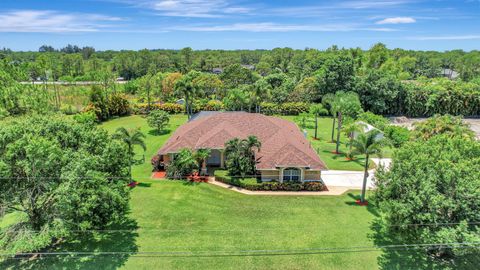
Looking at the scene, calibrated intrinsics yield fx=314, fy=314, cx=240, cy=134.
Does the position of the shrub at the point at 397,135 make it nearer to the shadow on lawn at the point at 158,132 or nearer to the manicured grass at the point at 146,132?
the manicured grass at the point at 146,132

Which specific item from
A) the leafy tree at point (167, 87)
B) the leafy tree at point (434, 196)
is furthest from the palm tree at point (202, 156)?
the leafy tree at point (167, 87)

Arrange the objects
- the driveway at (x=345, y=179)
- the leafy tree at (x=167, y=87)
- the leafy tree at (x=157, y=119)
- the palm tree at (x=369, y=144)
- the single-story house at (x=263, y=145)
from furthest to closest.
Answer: the leafy tree at (x=167, y=87) → the leafy tree at (x=157, y=119) → the driveway at (x=345, y=179) → the single-story house at (x=263, y=145) → the palm tree at (x=369, y=144)

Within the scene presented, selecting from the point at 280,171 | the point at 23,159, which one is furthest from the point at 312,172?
the point at 23,159

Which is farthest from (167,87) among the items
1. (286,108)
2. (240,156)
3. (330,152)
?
(240,156)

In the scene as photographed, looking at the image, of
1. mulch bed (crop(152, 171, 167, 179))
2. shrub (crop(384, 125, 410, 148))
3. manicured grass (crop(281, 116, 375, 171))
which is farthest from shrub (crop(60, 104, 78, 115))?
shrub (crop(384, 125, 410, 148))

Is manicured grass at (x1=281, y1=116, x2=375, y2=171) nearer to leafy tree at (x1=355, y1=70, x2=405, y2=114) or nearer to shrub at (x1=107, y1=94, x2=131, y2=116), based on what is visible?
leafy tree at (x1=355, y1=70, x2=405, y2=114)

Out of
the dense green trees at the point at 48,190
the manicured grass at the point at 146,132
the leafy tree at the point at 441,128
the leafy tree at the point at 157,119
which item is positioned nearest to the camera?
the dense green trees at the point at 48,190
